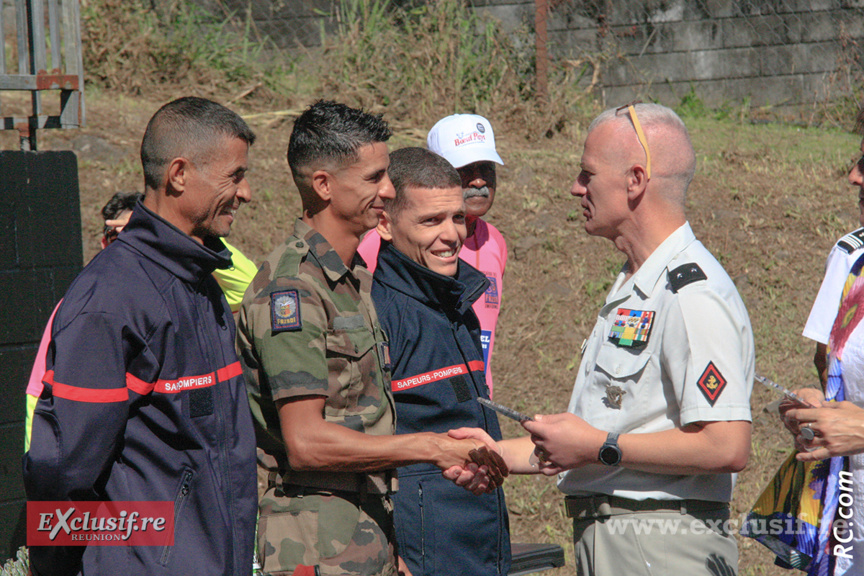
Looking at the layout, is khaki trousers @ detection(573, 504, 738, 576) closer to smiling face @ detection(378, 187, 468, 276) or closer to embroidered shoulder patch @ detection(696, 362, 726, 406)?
embroidered shoulder patch @ detection(696, 362, 726, 406)

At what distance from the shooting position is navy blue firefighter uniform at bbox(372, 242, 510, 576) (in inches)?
111

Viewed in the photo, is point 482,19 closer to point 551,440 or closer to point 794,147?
point 794,147

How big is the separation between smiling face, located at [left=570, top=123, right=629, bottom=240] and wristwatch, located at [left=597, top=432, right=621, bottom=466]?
2.41ft

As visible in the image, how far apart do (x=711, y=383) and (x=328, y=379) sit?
3.58 feet

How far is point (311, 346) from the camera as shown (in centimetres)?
236

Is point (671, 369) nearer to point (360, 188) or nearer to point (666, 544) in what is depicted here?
point (666, 544)

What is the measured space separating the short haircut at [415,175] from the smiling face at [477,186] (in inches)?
39.5

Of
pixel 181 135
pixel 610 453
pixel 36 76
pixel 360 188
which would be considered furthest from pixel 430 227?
pixel 36 76

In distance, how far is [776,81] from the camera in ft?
31.3

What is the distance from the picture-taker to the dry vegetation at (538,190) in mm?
6184

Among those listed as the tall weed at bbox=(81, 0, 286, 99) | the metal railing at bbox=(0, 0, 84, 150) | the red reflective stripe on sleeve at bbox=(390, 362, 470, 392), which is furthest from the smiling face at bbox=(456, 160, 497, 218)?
the tall weed at bbox=(81, 0, 286, 99)

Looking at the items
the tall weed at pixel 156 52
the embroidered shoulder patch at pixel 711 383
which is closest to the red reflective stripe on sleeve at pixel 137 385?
the embroidered shoulder patch at pixel 711 383

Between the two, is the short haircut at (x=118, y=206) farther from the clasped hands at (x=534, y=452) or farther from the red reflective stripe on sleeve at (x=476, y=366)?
the clasped hands at (x=534, y=452)

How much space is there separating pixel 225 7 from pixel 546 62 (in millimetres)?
3941
